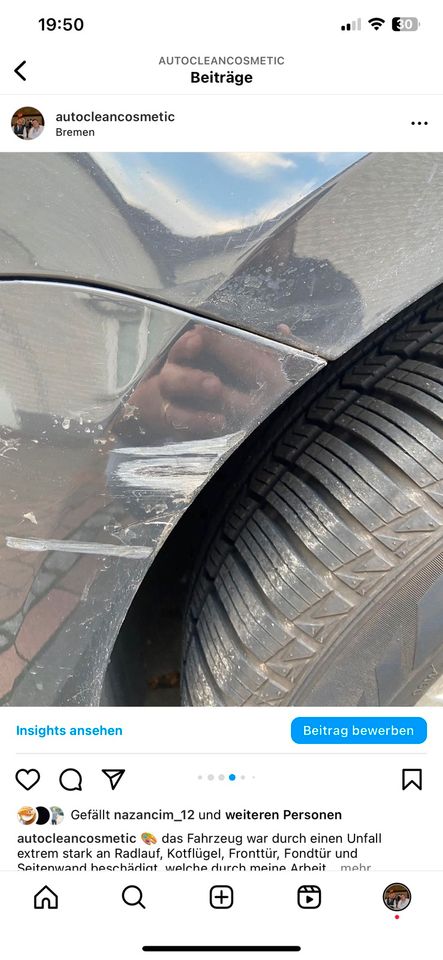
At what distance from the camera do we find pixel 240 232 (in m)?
0.69

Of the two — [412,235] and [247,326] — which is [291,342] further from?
[412,235]
